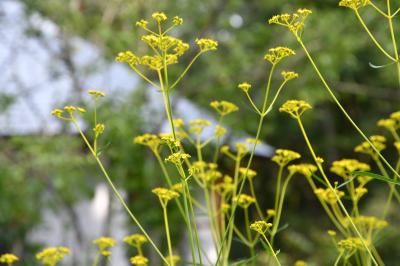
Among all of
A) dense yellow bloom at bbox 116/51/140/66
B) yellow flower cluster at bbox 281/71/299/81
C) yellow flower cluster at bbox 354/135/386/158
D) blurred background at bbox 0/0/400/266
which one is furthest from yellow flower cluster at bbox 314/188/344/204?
blurred background at bbox 0/0/400/266

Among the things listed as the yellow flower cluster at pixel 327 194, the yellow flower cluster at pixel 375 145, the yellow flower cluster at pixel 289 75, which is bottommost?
the yellow flower cluster at pixel 327 194

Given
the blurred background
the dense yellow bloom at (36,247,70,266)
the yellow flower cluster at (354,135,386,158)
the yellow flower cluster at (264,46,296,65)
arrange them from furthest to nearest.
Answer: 1. the blurred background
2. the yellow flower cluster at (354,135,386,158)
3. the dense yellow bloom at (36,247,70,266)
4. the yellow flower cluster at (264,46,296,65)

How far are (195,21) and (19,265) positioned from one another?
253 cm

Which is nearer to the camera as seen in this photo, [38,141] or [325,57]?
[38,141]

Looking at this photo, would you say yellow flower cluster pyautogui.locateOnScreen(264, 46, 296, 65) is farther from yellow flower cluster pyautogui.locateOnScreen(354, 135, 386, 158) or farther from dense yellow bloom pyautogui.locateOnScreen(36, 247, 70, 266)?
dense yellow bloom pyautogui.locateOnScreen(36, 247, 70, 266)

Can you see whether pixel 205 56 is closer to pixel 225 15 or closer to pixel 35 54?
pixel 225 15

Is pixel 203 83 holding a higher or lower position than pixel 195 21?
lower

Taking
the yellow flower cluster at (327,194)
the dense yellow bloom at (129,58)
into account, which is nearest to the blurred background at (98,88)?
the yellow flower cluster at (327,194)

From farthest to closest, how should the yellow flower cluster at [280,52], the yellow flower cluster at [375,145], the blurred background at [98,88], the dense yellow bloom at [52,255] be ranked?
the blurred background at [98,88] < the yellow flower cluster at [375,145] < the dense yellow bloom at [52,255] < the yellow flower cluster at [280,52]

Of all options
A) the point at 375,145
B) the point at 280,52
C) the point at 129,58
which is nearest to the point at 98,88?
the point at 375,145

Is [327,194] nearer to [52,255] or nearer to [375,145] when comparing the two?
[375,145]

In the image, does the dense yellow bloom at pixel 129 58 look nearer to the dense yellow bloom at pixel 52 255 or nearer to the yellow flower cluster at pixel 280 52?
the yellow flower cluster at pixel 280 52

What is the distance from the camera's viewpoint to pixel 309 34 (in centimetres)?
588

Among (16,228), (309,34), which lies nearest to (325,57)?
(309,34)
